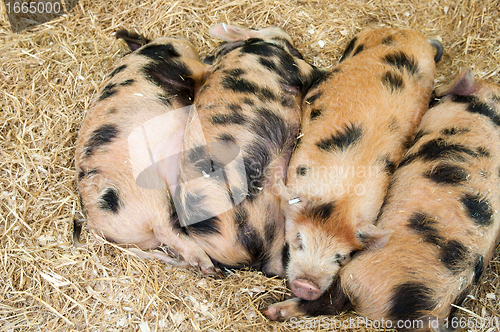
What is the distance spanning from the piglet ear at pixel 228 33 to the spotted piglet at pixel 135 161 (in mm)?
536

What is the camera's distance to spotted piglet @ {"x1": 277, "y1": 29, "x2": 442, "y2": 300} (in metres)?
2.14

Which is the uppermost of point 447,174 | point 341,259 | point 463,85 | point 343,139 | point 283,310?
point 463,85

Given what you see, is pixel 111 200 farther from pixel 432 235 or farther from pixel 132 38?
pixel 432 235

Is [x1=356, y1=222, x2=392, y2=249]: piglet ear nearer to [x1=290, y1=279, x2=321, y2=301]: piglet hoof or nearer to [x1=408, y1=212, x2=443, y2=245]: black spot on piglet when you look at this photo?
[x1=408, y1=212, x2=443, y2=245]: black spot on piglet

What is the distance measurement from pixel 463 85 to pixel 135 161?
2.23m

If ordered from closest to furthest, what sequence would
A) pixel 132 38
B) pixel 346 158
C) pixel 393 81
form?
pixel 346 158 < pixel 393 81 < pixel 132 38

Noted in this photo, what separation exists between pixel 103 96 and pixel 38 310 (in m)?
1.39

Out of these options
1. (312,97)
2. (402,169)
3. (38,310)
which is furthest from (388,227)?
(38,310)

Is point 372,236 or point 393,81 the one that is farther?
point 393,81

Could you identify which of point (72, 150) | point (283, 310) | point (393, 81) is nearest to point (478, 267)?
point (283, 310)

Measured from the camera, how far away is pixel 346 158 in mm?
2199

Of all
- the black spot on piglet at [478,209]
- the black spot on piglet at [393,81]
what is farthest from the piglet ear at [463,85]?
the black spot on piglet at [478,209]

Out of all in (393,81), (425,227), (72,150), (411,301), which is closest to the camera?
(411,301)

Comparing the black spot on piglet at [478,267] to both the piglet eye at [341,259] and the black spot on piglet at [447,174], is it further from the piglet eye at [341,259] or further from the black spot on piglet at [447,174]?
the piglet eye at [341,259]
